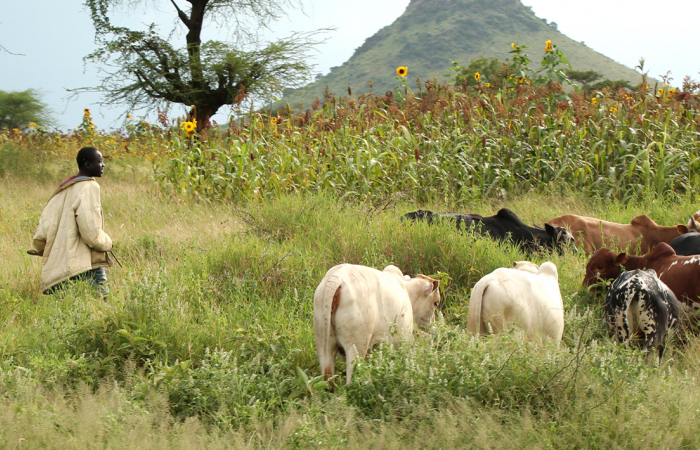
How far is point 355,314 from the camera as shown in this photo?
2980 millimetres

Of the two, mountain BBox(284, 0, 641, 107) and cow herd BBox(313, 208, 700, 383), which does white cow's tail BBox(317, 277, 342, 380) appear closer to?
cow herd BBox(313, 208, 700, 383)

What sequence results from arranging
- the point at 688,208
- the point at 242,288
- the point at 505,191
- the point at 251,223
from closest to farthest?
the point at 242,288, the point at 251,223, the point at 688,208, the point at 505,191

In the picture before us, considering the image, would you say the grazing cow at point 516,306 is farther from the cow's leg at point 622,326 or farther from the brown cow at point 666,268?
the brown cow at point 666,268

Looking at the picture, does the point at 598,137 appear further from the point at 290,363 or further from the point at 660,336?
the point at 290,363

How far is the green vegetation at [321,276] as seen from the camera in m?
2.57

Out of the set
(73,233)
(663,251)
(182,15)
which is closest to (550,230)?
(663,251)

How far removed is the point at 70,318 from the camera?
151 inches

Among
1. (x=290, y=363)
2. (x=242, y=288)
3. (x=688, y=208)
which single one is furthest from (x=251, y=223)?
(x=688, y=208)

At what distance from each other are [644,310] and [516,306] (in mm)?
816

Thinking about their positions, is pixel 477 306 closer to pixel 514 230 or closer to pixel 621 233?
pixel 514 230

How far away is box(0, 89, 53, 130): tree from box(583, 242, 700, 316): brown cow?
979 inches

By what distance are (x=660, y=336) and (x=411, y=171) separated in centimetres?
526

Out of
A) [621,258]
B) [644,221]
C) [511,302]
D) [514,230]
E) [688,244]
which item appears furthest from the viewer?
[514,230]

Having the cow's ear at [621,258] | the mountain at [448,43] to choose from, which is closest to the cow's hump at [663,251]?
the cow's ear at [621,258]
